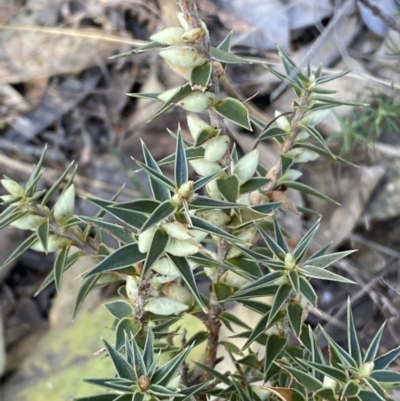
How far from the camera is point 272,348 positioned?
0.89m

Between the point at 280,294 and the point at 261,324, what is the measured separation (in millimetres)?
79

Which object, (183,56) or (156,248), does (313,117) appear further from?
(156,248)

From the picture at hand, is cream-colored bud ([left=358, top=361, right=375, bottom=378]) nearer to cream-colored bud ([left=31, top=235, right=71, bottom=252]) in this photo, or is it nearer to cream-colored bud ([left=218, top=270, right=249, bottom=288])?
cream-colored bud ([left=218, top=270, right=249, bottom=288])

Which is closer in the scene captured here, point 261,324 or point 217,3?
point 261,324

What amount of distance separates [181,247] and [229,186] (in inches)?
5.8

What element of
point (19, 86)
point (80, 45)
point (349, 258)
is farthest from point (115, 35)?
point (349, 258)

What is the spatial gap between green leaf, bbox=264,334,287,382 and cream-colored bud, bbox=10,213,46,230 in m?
0.40

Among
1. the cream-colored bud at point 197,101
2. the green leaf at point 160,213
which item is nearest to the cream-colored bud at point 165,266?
the green leaf at point 160,213

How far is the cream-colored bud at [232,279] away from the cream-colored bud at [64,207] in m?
0.27

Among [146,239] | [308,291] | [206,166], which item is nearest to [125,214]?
[146,239]

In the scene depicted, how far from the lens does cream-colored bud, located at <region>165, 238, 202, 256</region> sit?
704 mm

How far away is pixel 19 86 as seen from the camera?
2.46m

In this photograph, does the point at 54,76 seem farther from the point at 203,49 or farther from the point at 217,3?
the point at 203,49

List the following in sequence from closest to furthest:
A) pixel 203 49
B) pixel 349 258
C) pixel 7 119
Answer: pixel 203 49
pixel 349 258
pixel 7 119
